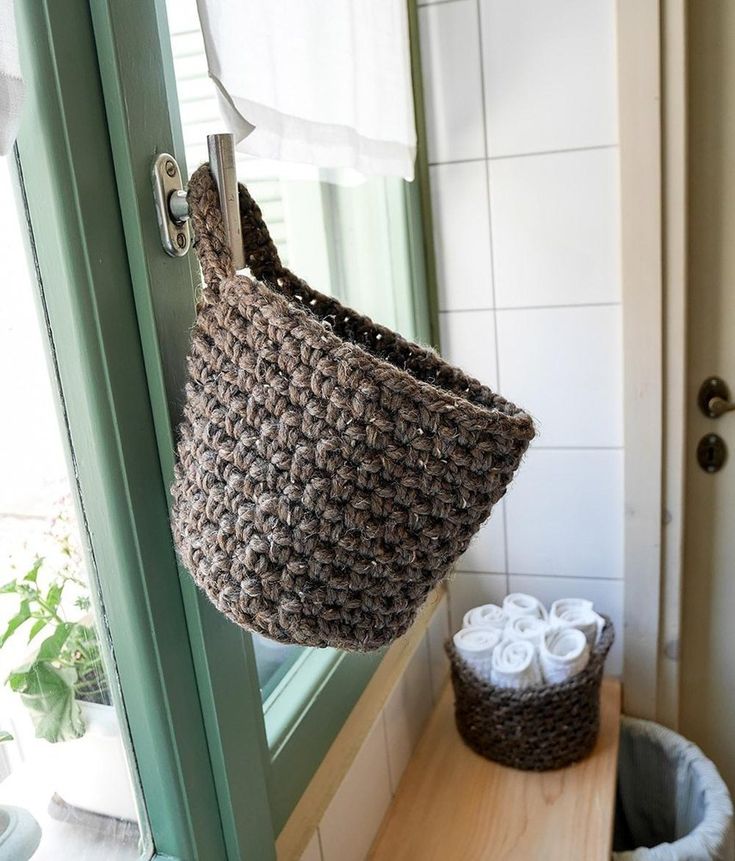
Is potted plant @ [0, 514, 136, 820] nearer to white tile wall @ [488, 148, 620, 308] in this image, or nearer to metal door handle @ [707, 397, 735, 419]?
white tile wall @ [488, 148, 620, 308]

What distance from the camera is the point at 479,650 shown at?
3.30 ft

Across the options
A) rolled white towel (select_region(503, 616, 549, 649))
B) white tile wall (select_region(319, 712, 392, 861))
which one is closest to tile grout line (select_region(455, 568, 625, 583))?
rolled white towel (select_region(503, 616, 549, 649))

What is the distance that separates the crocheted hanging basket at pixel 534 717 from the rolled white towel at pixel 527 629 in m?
0.07

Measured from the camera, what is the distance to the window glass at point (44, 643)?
1.52ft

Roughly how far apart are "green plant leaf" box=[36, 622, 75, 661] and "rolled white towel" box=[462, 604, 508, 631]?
2.29 feet

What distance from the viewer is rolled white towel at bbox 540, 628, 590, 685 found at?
0.96 m

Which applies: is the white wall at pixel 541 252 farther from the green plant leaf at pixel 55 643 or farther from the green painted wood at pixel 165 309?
the green plant leaf at pixel 55 643

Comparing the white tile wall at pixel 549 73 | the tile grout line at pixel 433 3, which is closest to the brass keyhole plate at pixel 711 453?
the white tile wall at pixel 549 73

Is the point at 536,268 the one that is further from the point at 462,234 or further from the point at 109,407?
the point at 109,407

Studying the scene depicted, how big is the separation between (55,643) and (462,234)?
2.90 ft

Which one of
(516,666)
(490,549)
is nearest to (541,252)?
(490,549)

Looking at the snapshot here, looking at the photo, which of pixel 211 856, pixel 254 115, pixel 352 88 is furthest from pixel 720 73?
pixel 211 856

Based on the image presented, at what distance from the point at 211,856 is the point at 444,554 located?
34 cm

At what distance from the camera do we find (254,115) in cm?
56
